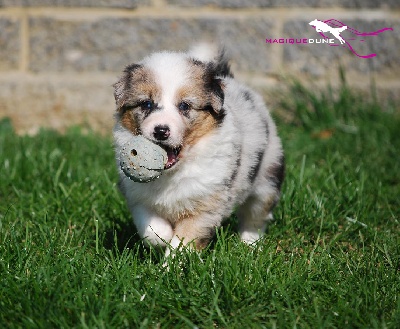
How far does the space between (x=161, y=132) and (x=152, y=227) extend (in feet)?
1.70

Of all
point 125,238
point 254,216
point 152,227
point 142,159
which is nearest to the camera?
point 142,159

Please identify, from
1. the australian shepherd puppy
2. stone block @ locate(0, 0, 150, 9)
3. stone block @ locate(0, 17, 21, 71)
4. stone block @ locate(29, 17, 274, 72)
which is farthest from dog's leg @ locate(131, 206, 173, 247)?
stone block @ locate(0, 17, 21, 71)

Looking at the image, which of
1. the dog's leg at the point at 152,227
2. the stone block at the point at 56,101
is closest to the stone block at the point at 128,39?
the stone block at the point at 56,101

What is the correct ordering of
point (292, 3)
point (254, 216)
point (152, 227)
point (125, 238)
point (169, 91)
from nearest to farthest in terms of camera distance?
1. point (169, 91)
2. point (152, 227)
3. point (125, 238)
4. point (254, 216)
5. point (292, 3)

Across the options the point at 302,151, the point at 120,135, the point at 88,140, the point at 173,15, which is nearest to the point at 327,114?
the point at 302,151

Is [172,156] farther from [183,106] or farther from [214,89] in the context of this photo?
[214,89]

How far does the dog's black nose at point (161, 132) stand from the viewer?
110 inches

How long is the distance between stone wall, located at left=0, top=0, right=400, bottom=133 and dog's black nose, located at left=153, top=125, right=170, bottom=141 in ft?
9.48

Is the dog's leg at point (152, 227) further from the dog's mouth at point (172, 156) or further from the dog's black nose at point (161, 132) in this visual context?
the dog's black nose at point (161, 132)

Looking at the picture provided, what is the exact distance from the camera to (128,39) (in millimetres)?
5598

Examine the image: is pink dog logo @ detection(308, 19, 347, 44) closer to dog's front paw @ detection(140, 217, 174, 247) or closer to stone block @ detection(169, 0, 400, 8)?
stone block @ detection(169, 0, 400, 8)

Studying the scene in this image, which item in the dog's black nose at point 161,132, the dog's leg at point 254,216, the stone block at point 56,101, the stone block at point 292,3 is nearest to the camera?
the dog's black nose at point 161,132

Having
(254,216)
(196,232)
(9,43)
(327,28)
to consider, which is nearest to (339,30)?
(327,28)

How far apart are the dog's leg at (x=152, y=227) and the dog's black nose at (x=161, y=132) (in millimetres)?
451
